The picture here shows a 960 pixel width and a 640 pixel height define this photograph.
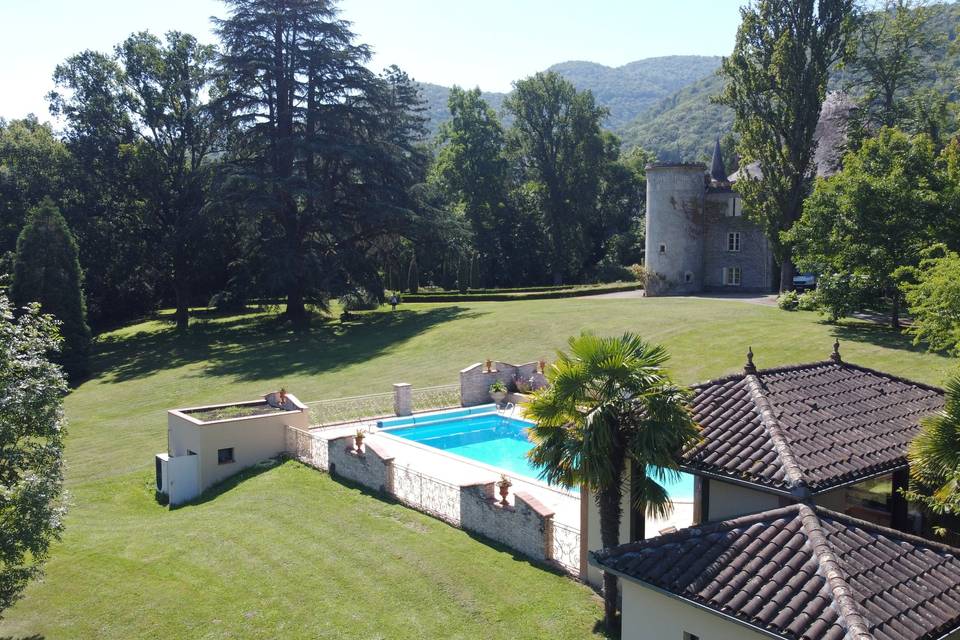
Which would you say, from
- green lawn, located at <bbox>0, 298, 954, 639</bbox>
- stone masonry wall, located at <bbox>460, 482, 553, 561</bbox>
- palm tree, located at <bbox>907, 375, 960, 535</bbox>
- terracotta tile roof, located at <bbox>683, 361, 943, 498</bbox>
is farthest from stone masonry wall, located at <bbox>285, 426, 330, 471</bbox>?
palm tree, located at <bbox>907, 375, 960, 535</bbox>

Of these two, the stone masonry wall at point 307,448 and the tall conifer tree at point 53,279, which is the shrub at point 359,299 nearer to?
the tall conifer tree at point 53,279

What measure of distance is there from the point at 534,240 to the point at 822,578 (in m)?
61.0

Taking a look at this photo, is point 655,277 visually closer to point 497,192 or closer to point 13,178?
point 497,192

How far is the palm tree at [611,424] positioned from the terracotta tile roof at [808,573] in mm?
1674

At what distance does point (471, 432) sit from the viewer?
25.9 meters

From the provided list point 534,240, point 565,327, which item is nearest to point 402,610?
point 565,327

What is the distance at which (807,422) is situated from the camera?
1091 centimetres

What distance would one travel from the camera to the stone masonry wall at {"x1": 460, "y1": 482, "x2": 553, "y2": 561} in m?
13.8

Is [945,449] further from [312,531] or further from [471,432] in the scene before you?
[471,432]

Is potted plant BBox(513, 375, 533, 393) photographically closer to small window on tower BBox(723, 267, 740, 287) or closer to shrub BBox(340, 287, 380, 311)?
shrub BBox(340, 287, 380, 311)

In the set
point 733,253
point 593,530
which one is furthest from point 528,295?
point 593,530

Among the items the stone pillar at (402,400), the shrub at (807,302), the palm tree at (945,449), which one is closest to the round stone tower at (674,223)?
the shrub at (807,302)

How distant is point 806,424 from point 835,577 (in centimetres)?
381

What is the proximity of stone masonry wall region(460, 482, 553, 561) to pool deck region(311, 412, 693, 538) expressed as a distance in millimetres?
522
